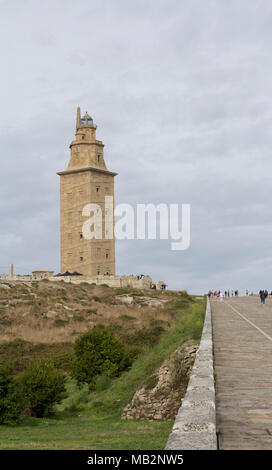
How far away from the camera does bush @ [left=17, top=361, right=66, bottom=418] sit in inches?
725

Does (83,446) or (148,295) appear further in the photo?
(148,295)

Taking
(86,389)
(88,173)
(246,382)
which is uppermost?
(88,173)

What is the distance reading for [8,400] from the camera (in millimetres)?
16844

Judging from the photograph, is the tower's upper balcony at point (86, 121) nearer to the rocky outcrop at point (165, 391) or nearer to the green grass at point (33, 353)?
the green grass at point (33, 353)

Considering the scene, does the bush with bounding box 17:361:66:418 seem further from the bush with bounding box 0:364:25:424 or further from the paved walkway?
the paved walkway

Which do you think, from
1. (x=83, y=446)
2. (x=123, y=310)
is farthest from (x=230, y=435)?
(x=123, y=310)

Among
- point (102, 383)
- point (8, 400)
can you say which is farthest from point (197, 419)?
point (102, 383)

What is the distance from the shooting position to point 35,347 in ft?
110

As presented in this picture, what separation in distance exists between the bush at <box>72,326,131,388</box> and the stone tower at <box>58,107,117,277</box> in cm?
5949

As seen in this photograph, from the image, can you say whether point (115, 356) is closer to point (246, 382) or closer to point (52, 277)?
point (246, 382)

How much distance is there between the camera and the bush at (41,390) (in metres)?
18.4

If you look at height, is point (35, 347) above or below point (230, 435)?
below

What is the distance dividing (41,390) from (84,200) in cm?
6862

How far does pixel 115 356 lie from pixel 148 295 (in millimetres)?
39682
